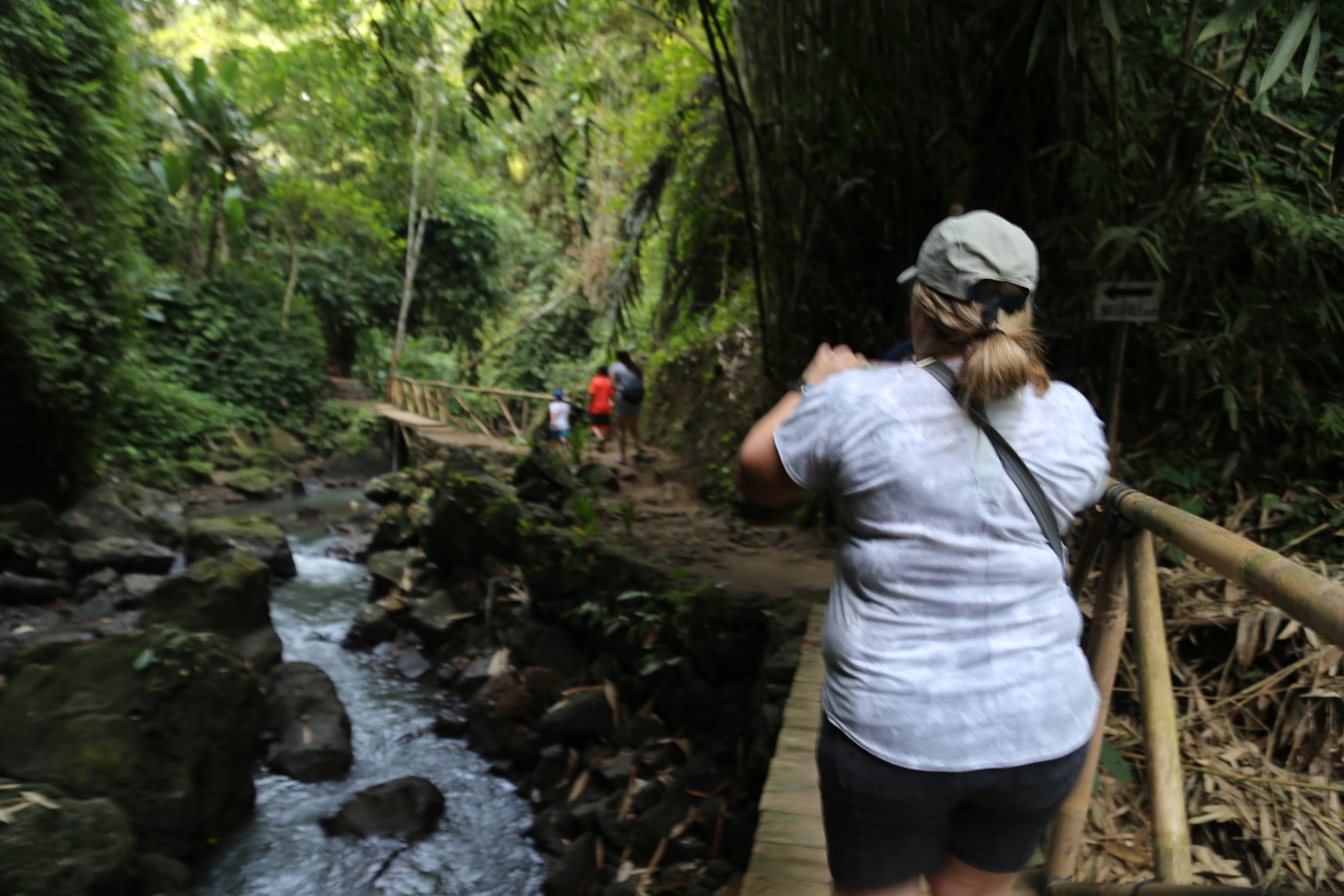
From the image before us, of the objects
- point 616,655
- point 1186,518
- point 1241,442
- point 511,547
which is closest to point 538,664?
point 616,655

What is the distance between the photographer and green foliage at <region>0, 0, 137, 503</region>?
6852mm

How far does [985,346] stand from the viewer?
1.06 meters

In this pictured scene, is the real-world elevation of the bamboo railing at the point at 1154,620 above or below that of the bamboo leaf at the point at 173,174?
below

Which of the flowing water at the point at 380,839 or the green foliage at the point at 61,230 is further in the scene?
the green foliage at the point at 61,230

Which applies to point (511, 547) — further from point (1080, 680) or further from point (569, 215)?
point (569, 215)

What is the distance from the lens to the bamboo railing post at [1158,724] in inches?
52.3

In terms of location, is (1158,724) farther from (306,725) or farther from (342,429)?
(342,429)

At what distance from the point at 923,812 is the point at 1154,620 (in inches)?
27.6

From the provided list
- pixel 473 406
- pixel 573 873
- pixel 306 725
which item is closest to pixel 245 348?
pixel 473 406

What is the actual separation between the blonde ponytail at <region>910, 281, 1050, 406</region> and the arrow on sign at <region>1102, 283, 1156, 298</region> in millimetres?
2909

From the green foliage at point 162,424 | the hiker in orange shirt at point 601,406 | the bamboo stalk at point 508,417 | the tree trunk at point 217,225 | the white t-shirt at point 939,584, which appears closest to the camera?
the white t-shirt at point 939,584

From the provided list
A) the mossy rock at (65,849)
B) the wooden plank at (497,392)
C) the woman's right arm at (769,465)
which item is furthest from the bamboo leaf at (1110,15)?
the wooden plank at (497,392)

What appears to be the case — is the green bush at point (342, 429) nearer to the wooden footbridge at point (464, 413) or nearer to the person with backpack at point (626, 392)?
the wooden footbridge at point (464, 413)

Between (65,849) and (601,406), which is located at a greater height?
(601,406)
